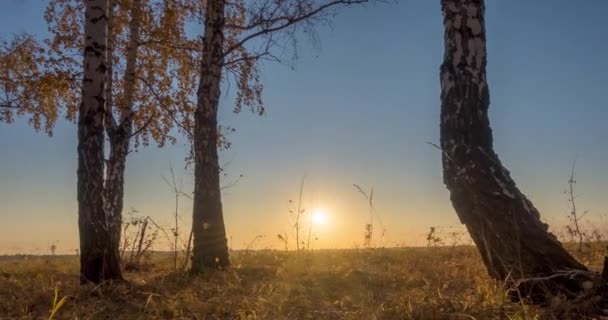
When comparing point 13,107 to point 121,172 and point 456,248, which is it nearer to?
point 121,172

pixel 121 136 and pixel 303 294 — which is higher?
pixel 121 136

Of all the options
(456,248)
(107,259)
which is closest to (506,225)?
(107,259)

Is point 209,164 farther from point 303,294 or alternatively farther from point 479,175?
point 479,175

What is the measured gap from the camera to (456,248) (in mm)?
10445

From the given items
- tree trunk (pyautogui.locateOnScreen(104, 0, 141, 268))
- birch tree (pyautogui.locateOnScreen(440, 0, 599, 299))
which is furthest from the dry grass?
tree trunk (pyautogui.locateOnScreen(104, 0, 141, 268))

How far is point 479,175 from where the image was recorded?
4.70m

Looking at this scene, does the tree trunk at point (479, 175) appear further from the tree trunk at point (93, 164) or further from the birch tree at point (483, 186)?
the tree trunk at point (93, 164)

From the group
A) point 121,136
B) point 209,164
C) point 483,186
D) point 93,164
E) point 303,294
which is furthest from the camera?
point 121,136

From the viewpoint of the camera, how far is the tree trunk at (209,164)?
8.48m

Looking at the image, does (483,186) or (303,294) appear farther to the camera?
(303,294)

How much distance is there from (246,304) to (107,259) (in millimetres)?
2708

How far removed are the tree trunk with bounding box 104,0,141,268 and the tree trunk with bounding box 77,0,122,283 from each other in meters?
3.35

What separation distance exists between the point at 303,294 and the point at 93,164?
10.1 ft

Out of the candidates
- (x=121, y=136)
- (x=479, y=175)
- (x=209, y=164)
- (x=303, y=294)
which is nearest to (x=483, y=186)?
(x=479, y=175)
